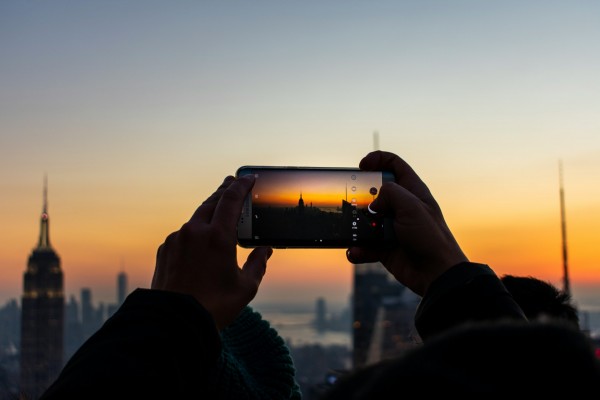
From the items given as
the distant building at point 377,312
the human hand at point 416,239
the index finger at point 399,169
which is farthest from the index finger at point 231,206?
the distant building at point 377,312

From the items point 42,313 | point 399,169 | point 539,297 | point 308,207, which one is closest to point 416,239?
point 399,169

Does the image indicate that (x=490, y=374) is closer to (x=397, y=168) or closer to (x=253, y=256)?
(x=253, y=256)

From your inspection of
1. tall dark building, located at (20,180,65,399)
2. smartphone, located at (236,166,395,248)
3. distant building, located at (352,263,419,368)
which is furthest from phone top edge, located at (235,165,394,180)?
A: tall dark building, located at (20,180,65,399)

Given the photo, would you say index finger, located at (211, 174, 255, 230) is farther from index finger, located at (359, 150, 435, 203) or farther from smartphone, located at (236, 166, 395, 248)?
smartphone, located at (236, 166, 395, 248)

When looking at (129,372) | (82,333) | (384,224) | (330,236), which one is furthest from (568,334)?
(82,333)

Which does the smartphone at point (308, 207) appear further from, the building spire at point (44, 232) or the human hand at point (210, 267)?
the building spire at point (44, 232)

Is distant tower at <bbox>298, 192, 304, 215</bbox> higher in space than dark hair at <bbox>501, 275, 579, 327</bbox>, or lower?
higher
